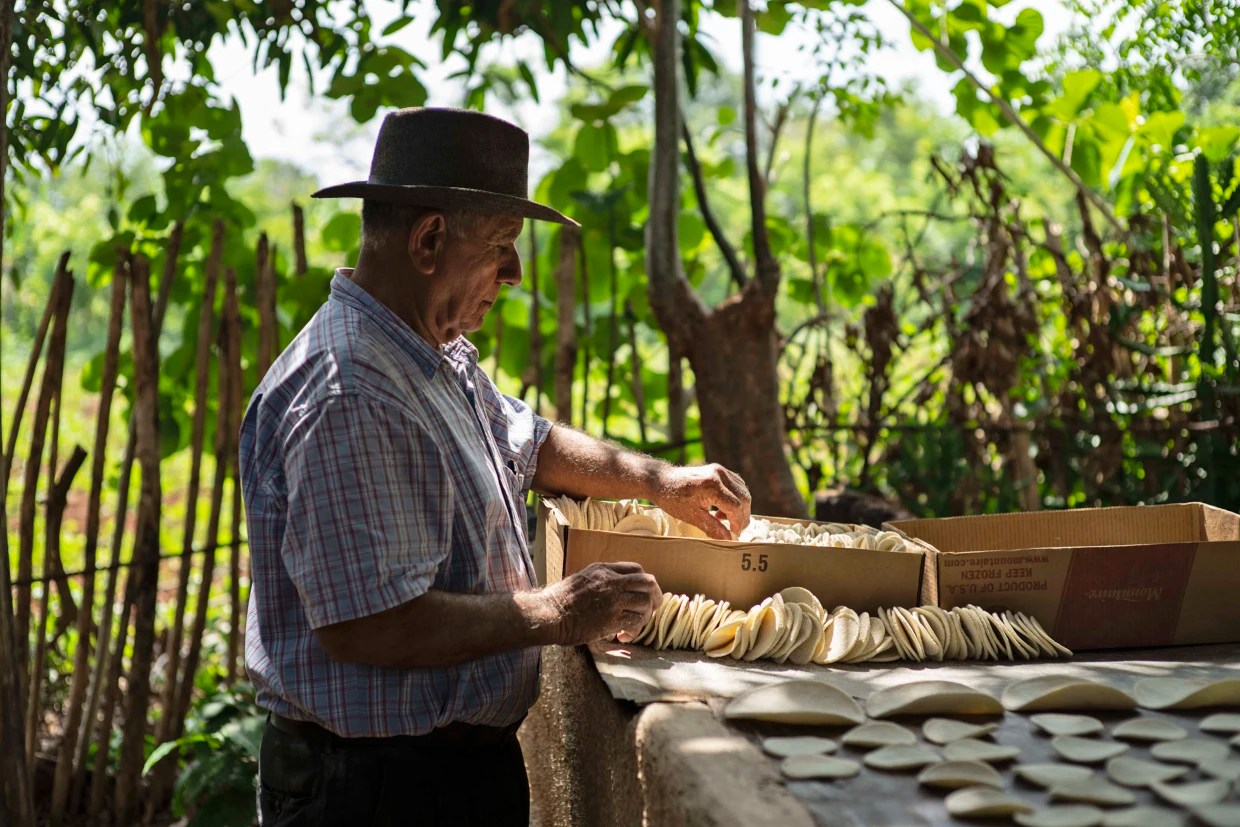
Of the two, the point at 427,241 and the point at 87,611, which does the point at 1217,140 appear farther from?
the point at 87,611

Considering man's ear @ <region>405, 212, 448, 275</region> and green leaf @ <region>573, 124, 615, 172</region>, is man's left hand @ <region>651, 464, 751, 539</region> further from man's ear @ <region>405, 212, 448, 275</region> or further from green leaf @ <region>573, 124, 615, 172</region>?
green leaf @ <region>573, 124, 615, 172</region>

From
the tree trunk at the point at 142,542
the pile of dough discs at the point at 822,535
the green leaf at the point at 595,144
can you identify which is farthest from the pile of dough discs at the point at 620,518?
the green leaf at the point at 595,144

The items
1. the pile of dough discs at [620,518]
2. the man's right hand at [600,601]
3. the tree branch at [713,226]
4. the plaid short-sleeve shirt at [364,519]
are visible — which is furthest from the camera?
the tree branch at [713,226]

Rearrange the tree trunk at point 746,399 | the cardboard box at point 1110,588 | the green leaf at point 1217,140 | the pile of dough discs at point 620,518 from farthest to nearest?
the green leaf at point 1217,140 < the tree trunk at point 746,399 < the pile of dough discs at point 620,518 < the cardboard box at point 1110,588

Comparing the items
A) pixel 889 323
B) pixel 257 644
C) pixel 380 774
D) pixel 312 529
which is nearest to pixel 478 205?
pixel 312 529

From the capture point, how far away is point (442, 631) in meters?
1.60

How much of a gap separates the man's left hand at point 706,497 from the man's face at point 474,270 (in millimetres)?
576

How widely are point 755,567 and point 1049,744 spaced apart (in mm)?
610

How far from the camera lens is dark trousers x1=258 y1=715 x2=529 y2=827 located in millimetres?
1762

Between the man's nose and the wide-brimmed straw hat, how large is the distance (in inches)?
2.8

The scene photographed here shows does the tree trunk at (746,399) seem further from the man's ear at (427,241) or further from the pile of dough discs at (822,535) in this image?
the man's ear at (427,241)

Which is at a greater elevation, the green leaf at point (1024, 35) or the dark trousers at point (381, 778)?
the green leaf at point (1024, 35)

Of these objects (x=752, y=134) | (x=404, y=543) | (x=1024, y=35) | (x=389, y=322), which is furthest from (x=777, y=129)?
(x=404, y=543)

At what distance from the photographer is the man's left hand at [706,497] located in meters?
→ 2.23
